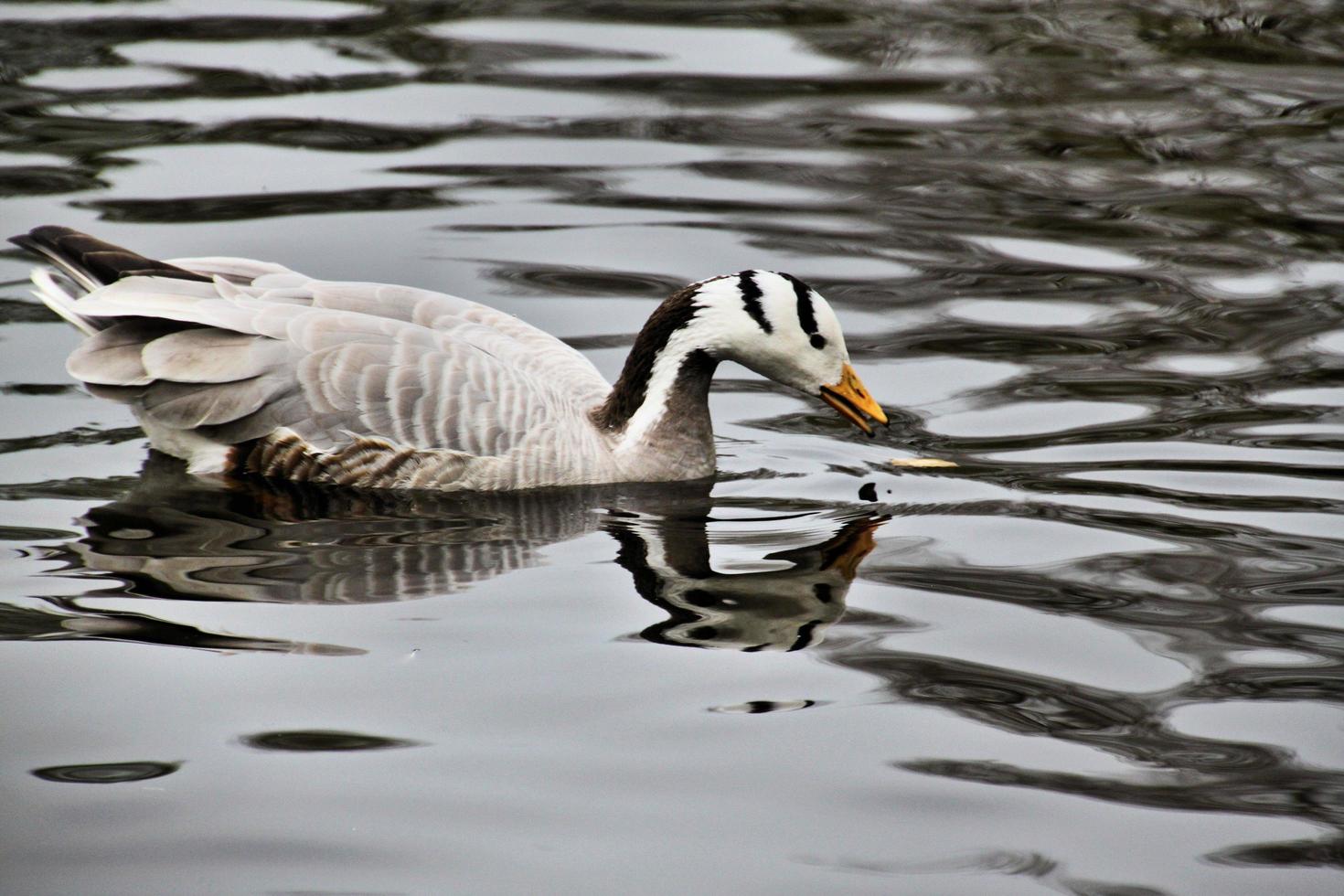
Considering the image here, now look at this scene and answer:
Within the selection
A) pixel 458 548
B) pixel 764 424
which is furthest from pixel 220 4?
pixel 458 548

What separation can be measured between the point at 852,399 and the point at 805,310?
50cm

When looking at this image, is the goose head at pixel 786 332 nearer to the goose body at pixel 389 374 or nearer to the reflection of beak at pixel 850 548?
the goose body at pixel 389 374

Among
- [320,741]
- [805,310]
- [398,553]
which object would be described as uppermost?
[805,310]

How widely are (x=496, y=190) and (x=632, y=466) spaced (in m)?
4.76

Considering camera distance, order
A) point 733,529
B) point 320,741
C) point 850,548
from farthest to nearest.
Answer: point 733,529, point 850,548, point 320,741

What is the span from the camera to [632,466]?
8.11 metres

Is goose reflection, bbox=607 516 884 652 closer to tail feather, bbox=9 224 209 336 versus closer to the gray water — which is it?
the gray water

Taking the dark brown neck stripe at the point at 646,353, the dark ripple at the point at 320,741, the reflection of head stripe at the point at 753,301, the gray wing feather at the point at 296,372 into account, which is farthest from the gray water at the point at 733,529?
the reflection of head stripe at the point at 753,301

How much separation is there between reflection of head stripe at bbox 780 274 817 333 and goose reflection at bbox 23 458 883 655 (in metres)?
0.90

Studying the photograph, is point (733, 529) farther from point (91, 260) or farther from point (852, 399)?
point (91, 260)

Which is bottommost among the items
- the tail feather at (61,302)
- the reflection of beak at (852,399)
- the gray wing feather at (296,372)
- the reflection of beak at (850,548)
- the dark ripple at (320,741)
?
the dark ripple at (320,741)

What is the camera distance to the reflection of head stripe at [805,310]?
807 centimetres

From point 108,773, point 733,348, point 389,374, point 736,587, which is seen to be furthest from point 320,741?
point 733,348

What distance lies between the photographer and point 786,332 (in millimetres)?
8102
